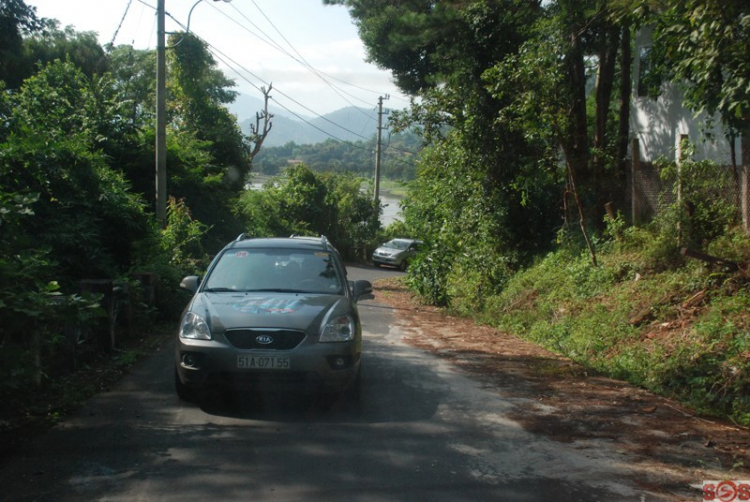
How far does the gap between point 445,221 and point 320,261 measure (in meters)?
10.9

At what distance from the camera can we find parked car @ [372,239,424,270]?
38.8m

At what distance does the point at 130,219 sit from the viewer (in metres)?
12.7

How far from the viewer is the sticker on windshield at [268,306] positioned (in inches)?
270

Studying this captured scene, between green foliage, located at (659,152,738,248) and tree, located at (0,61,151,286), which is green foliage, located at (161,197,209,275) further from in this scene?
green foliage, located at (659,152,738,248)

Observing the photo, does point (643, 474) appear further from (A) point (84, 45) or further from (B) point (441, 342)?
(A) point (84, 45)

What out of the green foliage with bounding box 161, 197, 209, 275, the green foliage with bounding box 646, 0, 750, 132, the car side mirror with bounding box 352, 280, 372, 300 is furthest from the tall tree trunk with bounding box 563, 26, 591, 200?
the green foliage with bounding box 161, 197, 209, 275

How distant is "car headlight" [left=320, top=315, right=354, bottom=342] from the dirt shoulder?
1764 mm

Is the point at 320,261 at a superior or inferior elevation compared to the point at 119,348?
superior

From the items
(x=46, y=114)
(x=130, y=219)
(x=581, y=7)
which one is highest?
(x=581, y=7)

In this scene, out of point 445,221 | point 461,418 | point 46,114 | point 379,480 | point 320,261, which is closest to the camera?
point 379,480

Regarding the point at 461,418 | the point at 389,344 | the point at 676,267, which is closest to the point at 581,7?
the point at 676,267

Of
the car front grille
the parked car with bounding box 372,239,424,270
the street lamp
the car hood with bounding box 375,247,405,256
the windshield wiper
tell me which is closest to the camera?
the car front grille

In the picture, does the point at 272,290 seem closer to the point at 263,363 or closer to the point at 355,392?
the point at 263,363

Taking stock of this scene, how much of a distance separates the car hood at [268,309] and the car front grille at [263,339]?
48 millimetres
